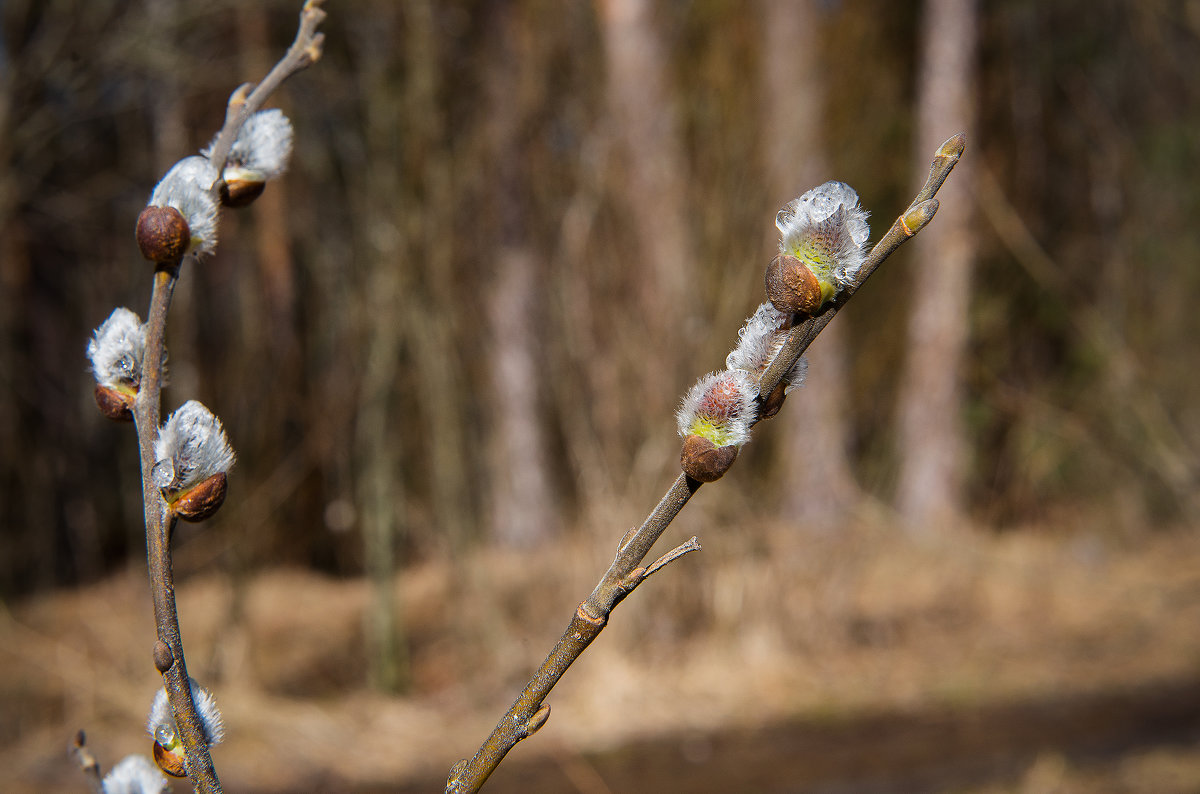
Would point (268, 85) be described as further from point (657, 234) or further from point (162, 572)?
point (657, 234)

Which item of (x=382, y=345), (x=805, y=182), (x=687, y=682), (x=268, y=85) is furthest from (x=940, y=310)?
(x=268, y=85)

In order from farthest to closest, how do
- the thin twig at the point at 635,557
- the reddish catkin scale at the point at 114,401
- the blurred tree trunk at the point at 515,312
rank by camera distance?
the blurred tree trunk at the point at 515,312 < the reddish catkin scale at the point at 114,401 < the thin twig at the point at 635,557

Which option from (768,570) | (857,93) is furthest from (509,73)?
(768,570)

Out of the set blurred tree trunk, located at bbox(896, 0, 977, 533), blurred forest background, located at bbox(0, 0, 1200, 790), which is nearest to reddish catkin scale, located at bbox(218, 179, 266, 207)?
blurred forest background, located at bbox(0, 0, 1200, 790)

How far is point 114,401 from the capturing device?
638 millimetres

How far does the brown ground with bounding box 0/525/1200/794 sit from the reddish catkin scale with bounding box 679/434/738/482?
10.8 ft

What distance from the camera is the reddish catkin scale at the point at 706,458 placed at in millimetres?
545

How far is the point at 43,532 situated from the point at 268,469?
2261 mm

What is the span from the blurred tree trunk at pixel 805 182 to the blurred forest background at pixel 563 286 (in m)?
0.03

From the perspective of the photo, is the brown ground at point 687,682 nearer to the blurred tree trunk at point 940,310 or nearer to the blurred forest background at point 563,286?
the blurred forest background at point 563,286

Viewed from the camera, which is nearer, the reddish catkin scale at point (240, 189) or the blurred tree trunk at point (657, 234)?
the reddish catkin scale at point (240, 189)

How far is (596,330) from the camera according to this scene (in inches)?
180

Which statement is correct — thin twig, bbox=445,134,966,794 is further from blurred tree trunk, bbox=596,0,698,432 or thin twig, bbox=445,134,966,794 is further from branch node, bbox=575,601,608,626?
blurred tree trunk, bbox=596,0,698,432

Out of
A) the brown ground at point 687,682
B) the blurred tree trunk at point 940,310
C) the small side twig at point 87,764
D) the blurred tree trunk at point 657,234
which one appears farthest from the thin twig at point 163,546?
the blurred tree trunk at point 940,310
